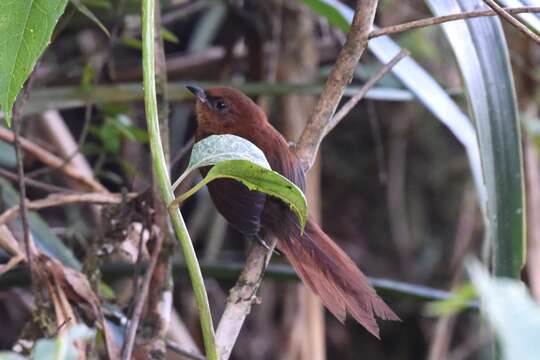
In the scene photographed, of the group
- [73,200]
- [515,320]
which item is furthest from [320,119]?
[515,320]

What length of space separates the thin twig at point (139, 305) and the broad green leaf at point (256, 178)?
41 centimetres

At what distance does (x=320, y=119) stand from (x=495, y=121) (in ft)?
0.97

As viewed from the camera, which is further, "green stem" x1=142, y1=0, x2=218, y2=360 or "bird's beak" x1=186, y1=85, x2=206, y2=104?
"bird's beak" x1=186, y1=85, x2=206, y2=104

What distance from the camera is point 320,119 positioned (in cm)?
119

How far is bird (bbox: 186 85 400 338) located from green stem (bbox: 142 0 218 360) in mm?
376

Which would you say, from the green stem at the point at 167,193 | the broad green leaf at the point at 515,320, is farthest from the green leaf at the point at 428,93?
the broad green leaf at the point at 515,320

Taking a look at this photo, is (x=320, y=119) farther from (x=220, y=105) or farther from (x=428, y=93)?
(x=220, y=105)

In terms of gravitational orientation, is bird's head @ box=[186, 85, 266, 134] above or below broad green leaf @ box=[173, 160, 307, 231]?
above

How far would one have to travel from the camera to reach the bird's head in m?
1.89

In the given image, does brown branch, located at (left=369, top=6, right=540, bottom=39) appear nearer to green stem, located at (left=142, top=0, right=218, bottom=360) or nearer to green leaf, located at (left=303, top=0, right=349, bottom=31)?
green stem, located at (left=142, top=0, right=218, bottom=360)

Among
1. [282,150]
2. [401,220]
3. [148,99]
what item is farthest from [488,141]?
[401,220]

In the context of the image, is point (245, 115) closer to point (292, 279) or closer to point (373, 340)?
point (292, 279)

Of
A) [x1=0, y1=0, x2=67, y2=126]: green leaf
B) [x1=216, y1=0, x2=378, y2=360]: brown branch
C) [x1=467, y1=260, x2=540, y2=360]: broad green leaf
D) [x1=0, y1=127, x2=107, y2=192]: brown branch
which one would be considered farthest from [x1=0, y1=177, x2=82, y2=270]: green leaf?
[x1=467, y1=260, x2=540, y2=360]: broad green leaf

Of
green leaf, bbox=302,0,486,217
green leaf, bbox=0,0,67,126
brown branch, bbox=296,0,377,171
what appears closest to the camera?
green leaf, bbox=0,0,67,126
